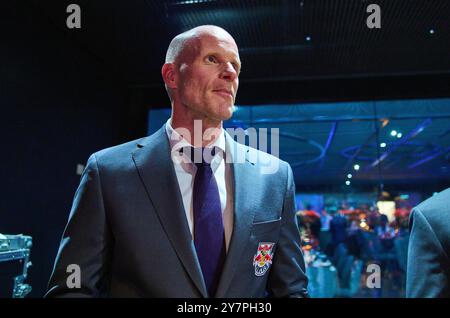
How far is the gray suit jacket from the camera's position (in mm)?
791

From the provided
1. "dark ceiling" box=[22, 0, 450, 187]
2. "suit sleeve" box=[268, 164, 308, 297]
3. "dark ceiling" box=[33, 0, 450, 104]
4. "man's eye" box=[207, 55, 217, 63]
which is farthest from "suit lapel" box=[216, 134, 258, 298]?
"dark ceiling" box=[33, 0, 450, 104]

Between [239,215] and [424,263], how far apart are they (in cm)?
49

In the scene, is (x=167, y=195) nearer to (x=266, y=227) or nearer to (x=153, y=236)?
(x=153, y=236)

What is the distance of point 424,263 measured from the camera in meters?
0.83

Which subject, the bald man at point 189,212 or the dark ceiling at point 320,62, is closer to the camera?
the bald man at point 189,212

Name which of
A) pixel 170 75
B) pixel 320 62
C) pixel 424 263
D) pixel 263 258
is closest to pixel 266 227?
pixel 263 258

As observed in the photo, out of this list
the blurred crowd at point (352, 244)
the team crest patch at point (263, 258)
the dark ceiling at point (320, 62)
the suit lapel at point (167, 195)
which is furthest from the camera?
the blurred crowd at point (352, 244)

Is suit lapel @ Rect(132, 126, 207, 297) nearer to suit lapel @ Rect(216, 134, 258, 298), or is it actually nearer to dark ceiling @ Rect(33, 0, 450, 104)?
suit lapel @ Rect(216, 134, 258, 298)

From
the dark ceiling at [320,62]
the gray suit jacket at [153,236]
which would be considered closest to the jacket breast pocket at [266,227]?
the gray suit jacket at [153,236]

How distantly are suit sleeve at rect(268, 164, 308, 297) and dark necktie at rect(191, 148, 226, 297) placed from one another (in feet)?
0.68

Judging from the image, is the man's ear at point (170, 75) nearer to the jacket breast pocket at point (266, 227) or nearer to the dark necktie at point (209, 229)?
the dark necktie at point (209, 229)

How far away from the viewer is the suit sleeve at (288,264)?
923 millimetres
